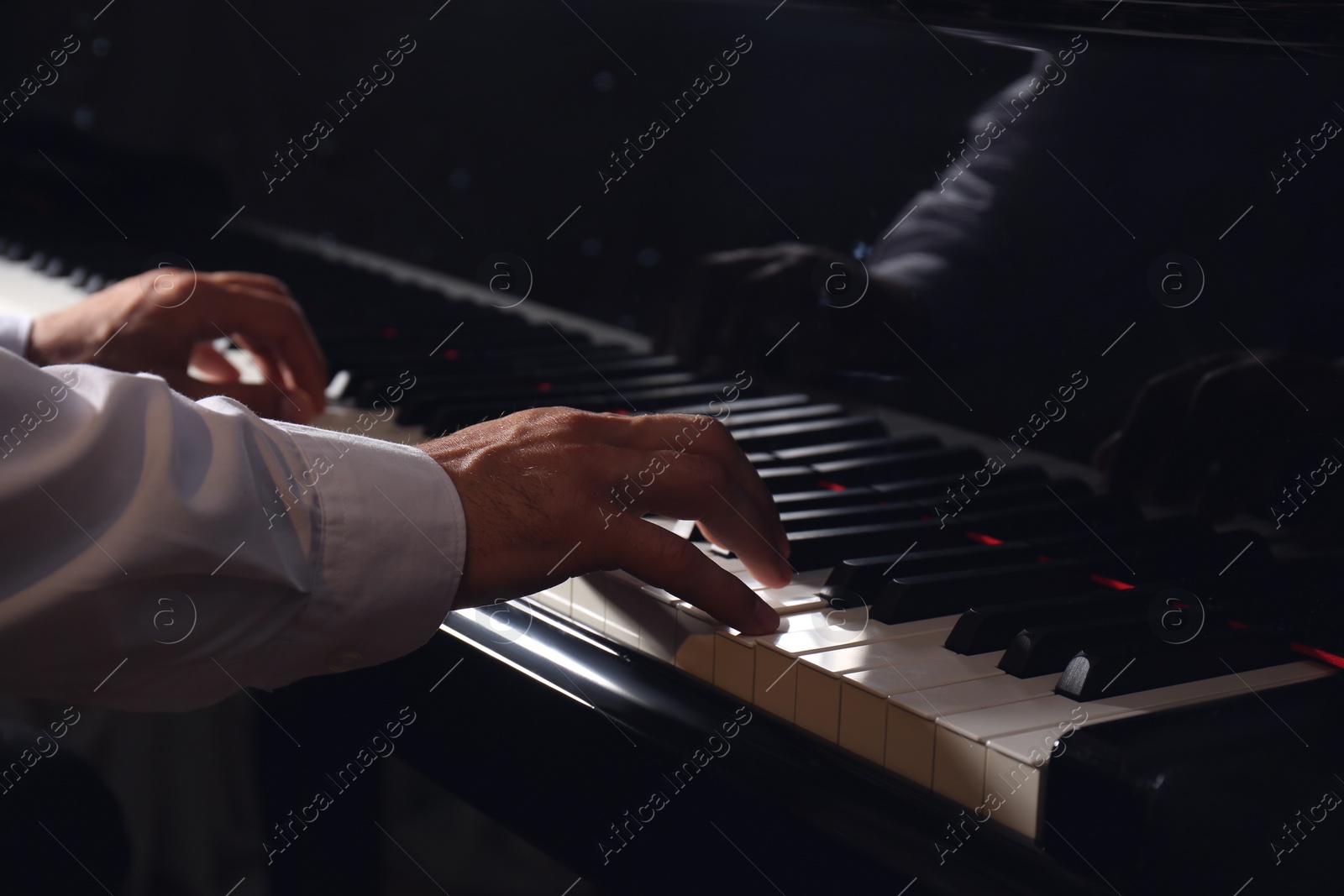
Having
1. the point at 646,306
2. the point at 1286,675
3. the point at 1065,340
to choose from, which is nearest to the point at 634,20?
the point at 646,306

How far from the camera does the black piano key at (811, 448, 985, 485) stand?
1258 millimetres

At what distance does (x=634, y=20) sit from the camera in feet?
5.27

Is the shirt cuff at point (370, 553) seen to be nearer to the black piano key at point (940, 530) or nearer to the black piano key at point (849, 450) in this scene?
the black piano key at point (940, 530)

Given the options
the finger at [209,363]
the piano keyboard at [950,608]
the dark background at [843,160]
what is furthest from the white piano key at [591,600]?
the finger at [209,363]

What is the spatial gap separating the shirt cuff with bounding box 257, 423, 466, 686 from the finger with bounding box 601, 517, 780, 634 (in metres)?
0.14

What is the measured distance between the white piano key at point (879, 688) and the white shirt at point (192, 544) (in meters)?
0.34

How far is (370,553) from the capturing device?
958 millimetres

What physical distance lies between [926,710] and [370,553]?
45 centimetres

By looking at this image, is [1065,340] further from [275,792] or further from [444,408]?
[275,792]

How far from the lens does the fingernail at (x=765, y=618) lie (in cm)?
96

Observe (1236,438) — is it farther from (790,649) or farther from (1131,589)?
(790,649)

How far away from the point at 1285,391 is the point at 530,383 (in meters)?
0.99

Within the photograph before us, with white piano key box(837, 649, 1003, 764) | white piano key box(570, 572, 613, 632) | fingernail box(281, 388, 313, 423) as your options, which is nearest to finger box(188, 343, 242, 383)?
fingernail box(281, 388, 313, 423)

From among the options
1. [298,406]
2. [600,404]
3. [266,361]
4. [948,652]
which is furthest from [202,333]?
[948,652]
